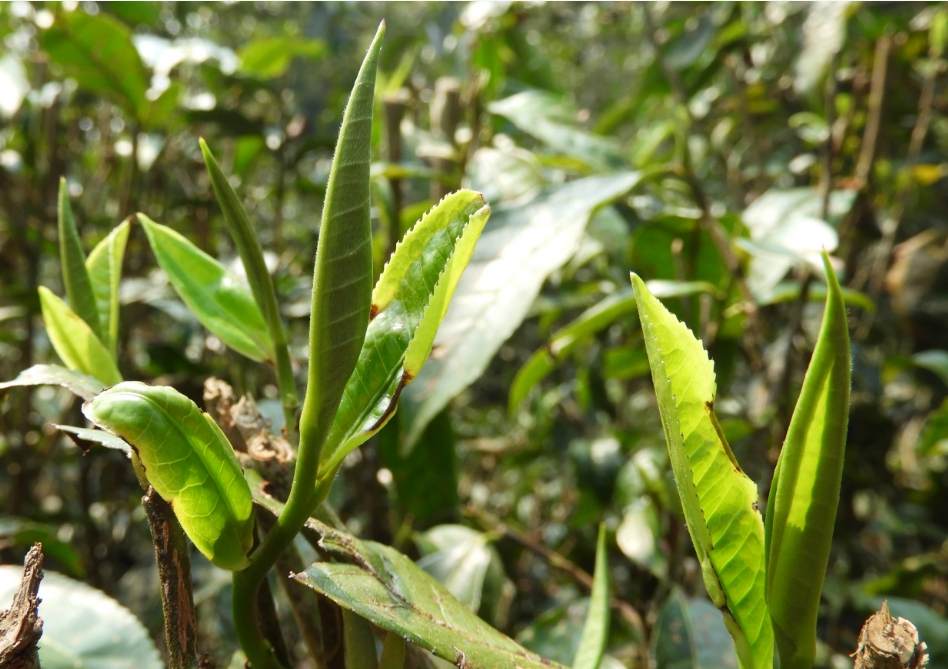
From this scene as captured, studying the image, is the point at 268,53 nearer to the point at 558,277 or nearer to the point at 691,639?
the point at 558,277

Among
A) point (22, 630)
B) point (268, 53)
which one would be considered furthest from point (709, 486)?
point (268, 53)

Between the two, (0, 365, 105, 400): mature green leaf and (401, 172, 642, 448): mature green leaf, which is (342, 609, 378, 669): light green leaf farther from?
(401, 172, 642, 448): mature green leaf

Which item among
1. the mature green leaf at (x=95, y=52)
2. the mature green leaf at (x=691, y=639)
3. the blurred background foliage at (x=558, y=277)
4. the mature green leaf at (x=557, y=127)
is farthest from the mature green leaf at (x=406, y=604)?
the mature green leaf at (x=95, y=52)

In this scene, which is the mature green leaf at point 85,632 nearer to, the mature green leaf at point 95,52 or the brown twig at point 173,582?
the brown twig at point 173,582

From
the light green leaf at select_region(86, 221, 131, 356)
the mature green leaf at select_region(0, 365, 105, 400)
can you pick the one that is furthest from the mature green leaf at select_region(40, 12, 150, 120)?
the mature green leaf at select_region(0, 365, 105, 400)

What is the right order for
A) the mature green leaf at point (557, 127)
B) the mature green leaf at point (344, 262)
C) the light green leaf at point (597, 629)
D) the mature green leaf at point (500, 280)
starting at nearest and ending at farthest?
the mature green leaf at point (344, 262) < the light green leaf at point (597, 629) < the mature green leaf at point (500, 280) < the mature green leaf at point (557, 127)

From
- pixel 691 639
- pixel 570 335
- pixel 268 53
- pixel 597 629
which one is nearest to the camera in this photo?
Answer: pixel 597 629
